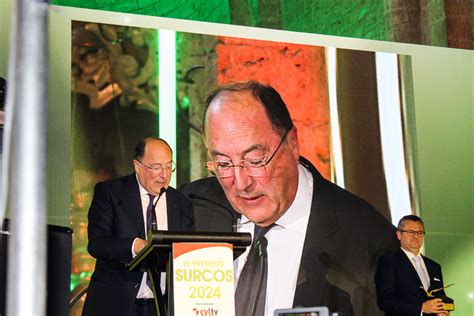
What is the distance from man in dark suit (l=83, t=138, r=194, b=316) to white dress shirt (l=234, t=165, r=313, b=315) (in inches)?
27.1

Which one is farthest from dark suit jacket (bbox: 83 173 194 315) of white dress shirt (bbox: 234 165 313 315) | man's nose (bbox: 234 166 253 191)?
white dress shirt (bbox: 234 165 313 315)

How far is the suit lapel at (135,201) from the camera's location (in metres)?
7.02

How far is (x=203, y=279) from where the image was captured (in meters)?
4.81

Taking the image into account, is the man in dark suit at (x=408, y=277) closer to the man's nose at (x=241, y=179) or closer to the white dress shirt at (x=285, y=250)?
the white dress shirt at (x=285, y=250)

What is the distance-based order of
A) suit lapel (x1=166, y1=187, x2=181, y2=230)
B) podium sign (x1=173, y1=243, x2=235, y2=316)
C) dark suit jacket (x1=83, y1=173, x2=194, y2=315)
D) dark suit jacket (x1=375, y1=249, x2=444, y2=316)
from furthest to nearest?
1. dark suit jacket (x1=375, y1=249, x2=444, y2=316)
2. suit lapel (x1=166, y1=187, x2=181, y2=230)
3. dark suit jacket (x1=83, y1=173, x2=194, y2=315)
4. podium sign (x1=173, y1=243, x2=235, y2=316)

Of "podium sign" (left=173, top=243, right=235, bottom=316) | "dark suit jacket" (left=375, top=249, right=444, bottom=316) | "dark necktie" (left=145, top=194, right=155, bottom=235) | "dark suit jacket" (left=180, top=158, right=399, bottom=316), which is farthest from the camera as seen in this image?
"dark suit jacket" (left=375, top=249, right=444, bottom=316)

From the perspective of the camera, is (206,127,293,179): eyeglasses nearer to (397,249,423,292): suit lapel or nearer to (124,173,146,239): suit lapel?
(124,173,146,239): suit lapel

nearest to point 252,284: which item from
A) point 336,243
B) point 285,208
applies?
point 285,208

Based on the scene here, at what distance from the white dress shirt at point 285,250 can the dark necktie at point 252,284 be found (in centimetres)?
4

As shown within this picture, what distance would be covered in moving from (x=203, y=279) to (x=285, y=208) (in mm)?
2786

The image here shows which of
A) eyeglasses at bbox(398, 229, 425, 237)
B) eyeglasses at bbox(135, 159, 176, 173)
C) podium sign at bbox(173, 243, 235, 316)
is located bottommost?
podium sign at bbox(173, 243, 235, 316)

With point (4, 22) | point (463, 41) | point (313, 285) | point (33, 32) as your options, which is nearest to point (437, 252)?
point (313, 285)

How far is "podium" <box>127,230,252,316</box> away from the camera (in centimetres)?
475

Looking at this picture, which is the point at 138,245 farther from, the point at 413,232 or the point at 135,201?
the point at 413,232
